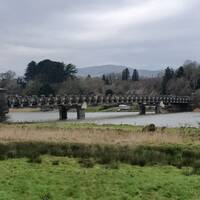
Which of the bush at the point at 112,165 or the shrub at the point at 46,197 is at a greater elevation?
the bush at the point at 112,165

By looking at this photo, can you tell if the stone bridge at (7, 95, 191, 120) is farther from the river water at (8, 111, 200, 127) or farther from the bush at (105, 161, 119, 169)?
the bush at (105, 161, 119, 169)

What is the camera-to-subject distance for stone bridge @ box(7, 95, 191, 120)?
383ft

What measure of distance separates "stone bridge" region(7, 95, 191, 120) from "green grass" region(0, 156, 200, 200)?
3762 inches

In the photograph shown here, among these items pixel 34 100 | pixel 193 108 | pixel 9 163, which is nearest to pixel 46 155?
pixel 9 163

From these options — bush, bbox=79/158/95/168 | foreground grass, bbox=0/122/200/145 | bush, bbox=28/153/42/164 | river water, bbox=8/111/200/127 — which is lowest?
river water, bbox=8/111/200/127

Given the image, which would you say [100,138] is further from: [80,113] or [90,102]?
[90,102]

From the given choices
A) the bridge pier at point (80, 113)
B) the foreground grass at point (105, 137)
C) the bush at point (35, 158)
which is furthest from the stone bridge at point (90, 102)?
the bush at point (35, 158)

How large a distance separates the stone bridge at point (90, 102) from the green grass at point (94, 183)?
9556 cm

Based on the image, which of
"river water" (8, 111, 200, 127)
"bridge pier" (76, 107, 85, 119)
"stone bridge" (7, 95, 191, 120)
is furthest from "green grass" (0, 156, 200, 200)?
"bridge pier" (76, 107, 85, 119)

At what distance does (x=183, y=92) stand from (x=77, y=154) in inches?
7043

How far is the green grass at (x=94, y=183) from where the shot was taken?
499 inches

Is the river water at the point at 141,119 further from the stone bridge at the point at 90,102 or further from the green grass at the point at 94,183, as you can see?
the green grass at the point at 94,183

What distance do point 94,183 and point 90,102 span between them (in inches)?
4878

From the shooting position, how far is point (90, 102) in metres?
138
